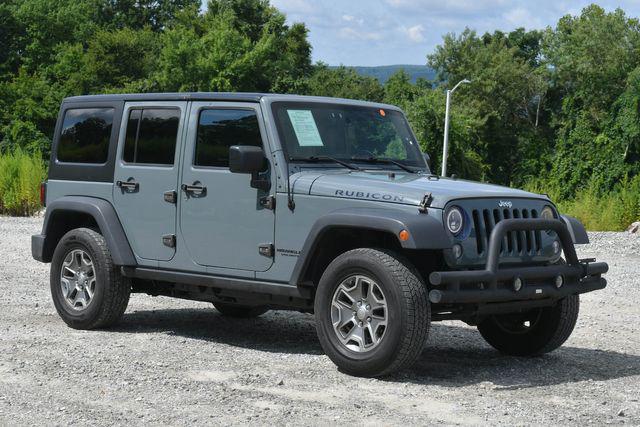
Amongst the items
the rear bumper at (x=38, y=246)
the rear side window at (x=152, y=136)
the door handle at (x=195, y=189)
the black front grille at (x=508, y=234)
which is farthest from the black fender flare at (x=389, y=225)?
the rear bumper at (x=38, y=246)

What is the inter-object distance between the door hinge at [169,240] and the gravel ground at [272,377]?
783mm

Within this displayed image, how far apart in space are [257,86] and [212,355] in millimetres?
59337

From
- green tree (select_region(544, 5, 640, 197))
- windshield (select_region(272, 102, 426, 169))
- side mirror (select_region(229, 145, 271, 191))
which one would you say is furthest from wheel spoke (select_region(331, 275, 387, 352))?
green tree (select_region(544, 5, 640, 197))

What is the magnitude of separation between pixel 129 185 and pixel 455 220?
3.16m

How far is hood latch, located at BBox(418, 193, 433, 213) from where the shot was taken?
738 centimetres

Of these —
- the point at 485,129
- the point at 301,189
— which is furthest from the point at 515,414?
the point at 485,129

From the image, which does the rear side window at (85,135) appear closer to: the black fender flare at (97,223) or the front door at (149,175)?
the front door at (149,175)

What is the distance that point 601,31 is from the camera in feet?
227

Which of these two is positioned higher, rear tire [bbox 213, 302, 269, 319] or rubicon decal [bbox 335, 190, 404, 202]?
rubicon decal [bbox 335, 190, 404, 202]

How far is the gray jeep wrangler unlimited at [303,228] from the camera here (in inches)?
293

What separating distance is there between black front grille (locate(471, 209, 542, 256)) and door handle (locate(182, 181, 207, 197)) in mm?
2272

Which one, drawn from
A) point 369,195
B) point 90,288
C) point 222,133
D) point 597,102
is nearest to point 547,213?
point 369,195

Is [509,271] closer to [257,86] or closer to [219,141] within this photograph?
[219,141]

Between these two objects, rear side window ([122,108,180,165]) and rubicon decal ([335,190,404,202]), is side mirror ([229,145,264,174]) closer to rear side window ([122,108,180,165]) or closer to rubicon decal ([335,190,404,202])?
rubicon decal ([335,190,404,202])
